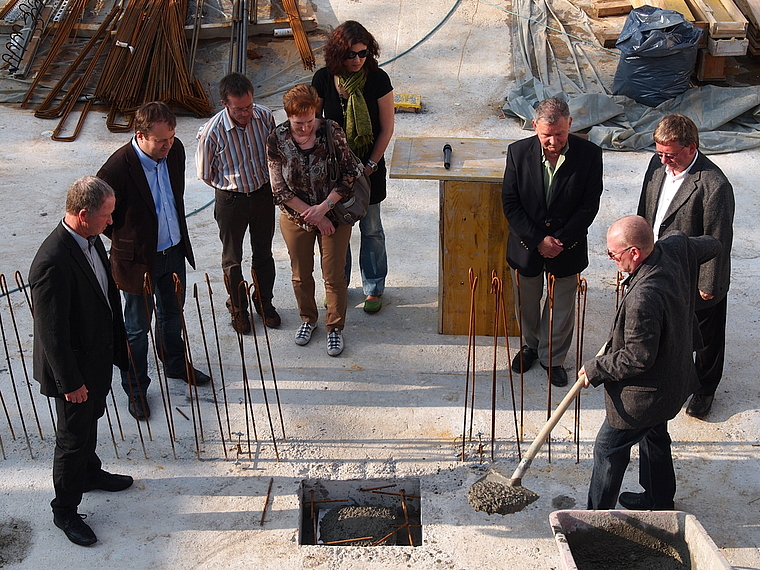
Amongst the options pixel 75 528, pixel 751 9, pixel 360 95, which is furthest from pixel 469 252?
pixel 751 9

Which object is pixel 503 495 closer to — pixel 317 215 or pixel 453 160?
pixel 317 215

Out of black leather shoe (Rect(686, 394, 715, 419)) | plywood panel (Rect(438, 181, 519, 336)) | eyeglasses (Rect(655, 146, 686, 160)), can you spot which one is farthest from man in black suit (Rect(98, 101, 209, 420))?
black leather shoe (Rect(686, 394, 715, 419))

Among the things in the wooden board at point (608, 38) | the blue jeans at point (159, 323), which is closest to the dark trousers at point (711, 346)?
the blue jeans at point (159, 323)

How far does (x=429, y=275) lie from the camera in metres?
5.98

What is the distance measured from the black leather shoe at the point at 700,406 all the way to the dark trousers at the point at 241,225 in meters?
2.60

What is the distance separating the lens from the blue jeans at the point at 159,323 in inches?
177

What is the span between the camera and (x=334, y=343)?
5102 mm

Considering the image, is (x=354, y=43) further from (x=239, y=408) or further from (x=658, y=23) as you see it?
(x=658, y=23)

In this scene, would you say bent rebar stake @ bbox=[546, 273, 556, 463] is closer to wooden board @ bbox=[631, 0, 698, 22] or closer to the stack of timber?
wooden board @ bbox=[631, 0, 698, 22]

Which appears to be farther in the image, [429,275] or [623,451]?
[429,275]

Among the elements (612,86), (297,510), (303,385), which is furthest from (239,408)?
(612,86)

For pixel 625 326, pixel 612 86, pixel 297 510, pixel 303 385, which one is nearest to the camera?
pixel 625 326

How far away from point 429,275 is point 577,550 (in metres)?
2.90

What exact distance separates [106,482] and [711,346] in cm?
326
